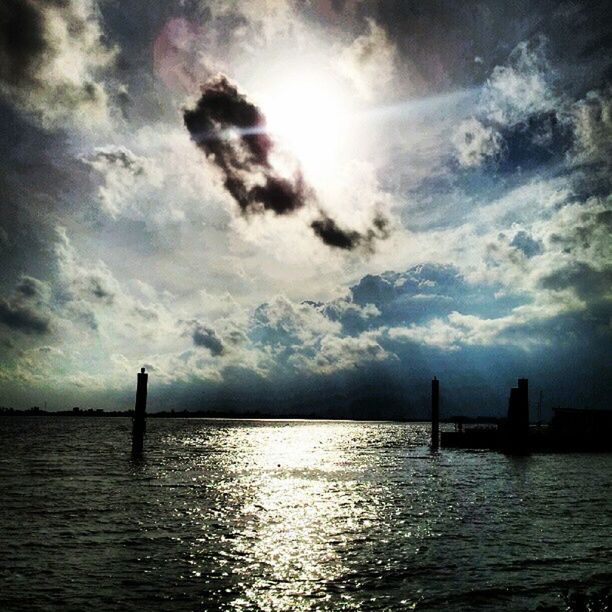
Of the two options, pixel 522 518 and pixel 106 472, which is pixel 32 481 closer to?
pixel 106 472

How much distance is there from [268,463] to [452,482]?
18.7 m

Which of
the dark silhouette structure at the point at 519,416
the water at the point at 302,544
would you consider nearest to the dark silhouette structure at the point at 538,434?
the dark silhouette structure at the point at 519,416

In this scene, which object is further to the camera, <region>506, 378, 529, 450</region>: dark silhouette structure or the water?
<region>506, 378, 529, 450</region>: dark silhouette structure

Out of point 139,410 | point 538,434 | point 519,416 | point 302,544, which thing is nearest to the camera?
point 302,544

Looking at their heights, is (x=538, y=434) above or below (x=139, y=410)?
below

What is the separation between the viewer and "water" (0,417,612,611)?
10445 millimetres

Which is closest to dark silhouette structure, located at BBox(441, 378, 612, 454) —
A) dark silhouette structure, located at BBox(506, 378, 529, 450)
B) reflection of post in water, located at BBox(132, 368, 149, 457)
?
dark silhouette structure, located at BBox(506, 378, 529, 450)

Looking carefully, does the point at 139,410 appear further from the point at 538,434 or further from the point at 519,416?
the point at 538,434

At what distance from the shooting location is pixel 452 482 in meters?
30.1

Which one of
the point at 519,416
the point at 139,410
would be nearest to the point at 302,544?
the point at 139,410

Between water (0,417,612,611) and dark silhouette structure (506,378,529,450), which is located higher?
dark silhouette structure (506,378,529,450)

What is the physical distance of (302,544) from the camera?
1461 cm

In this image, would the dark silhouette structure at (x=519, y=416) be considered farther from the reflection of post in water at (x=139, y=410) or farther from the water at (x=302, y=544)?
the reflection of post in water at (x=139, y=410)

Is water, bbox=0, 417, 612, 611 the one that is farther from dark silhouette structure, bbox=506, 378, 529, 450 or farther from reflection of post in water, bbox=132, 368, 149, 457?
dark silhouette structure, bbox=506, 378, 529, 450
